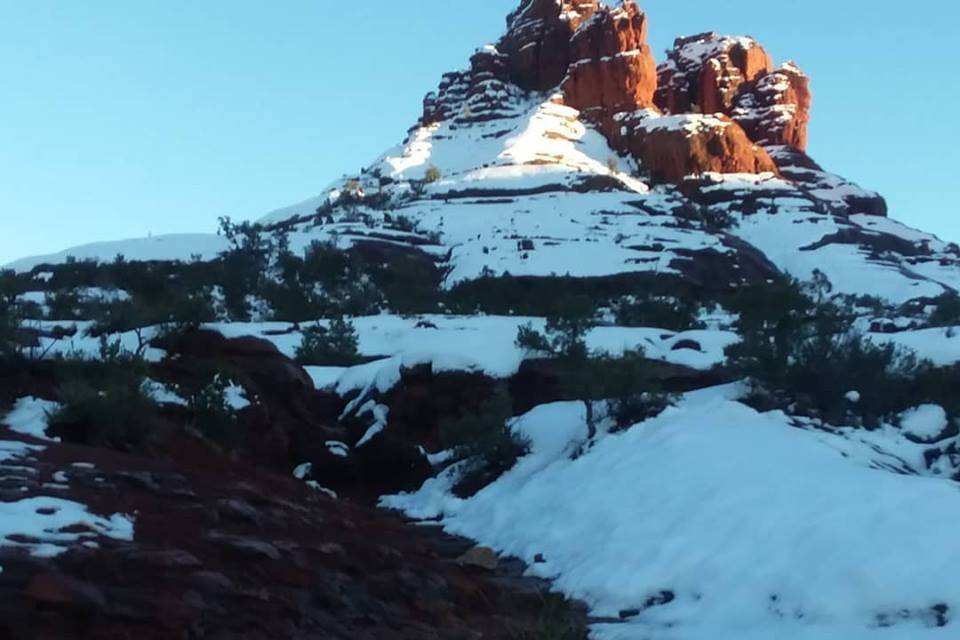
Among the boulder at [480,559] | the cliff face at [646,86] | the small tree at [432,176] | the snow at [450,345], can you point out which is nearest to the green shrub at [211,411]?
the snow at [450,345]

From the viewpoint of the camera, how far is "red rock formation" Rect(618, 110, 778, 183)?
89.2 m

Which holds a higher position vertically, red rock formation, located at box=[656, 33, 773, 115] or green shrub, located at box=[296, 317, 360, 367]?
red rock formation, located at box=[656, 33, 773, 115]

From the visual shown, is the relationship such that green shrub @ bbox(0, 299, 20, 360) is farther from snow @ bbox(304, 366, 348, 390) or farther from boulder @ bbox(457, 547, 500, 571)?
boulder @ bbox(457, 547, 500, 571)

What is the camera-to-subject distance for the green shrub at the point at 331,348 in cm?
2391

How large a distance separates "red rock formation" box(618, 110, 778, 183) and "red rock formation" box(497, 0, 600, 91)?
22.3 m

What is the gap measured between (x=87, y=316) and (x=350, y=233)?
110 ft

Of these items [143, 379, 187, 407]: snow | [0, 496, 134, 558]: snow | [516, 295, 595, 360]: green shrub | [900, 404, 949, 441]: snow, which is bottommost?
[900, 404, 949, 441]: snow

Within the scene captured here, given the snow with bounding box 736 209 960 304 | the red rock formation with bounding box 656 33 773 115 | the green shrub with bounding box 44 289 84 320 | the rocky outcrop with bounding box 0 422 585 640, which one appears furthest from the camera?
the red rock formation with bounding box 656 33 773 115

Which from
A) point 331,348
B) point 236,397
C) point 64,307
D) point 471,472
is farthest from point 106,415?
point 64,307

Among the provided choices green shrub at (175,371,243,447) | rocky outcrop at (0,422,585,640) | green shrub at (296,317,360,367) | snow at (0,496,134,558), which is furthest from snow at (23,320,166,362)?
snow at (0,496,134,558)

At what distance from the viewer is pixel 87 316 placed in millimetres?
27250

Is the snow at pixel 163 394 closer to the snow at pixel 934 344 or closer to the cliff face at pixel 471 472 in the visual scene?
the cliff face at pixel 471 472

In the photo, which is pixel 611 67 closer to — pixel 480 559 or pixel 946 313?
pixel 946 313

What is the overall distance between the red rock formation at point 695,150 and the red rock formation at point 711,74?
13.2 m
